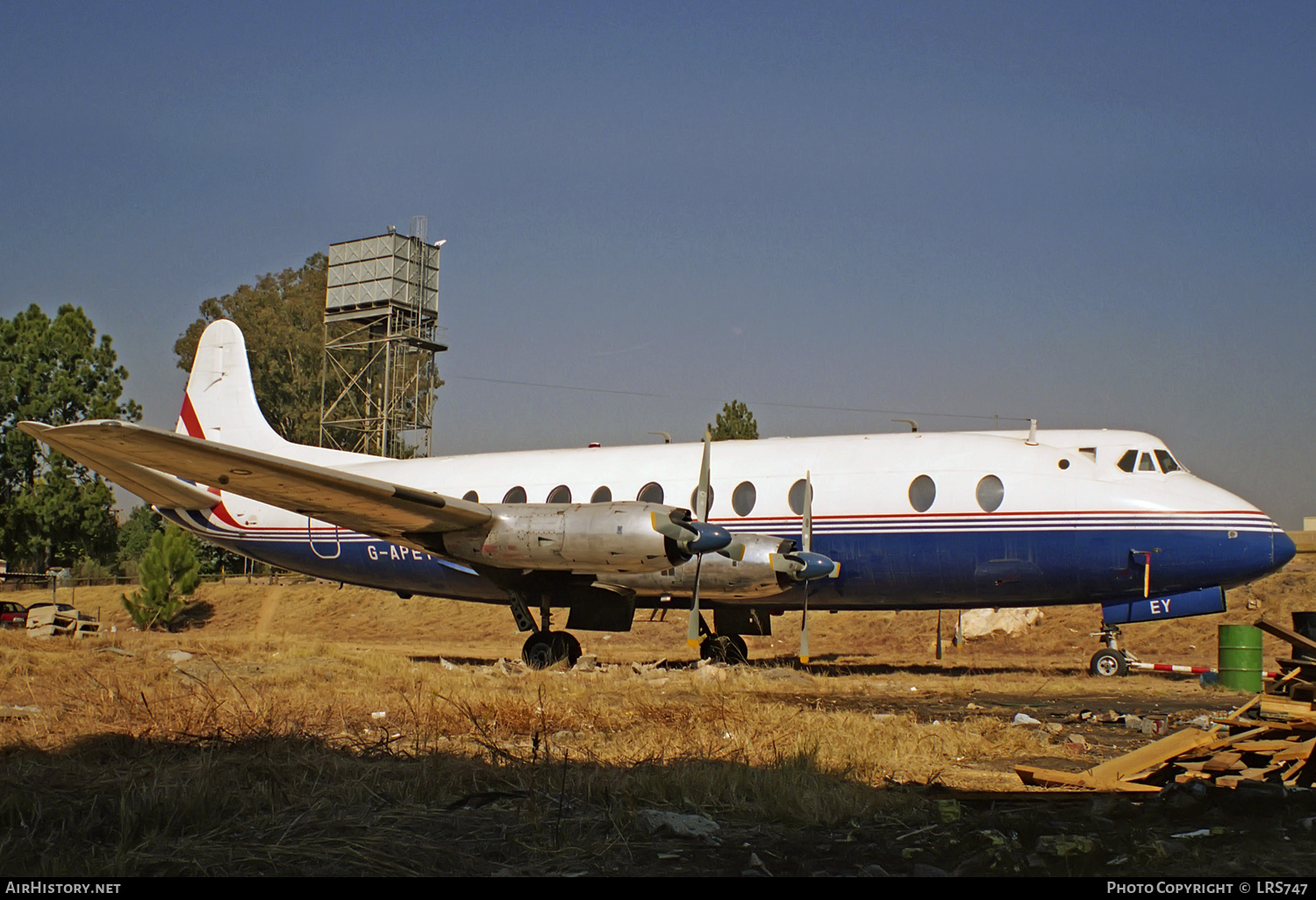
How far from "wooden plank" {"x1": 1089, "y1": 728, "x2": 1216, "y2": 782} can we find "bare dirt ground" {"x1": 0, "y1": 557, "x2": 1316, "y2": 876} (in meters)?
0.27

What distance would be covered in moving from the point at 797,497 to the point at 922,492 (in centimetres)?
197

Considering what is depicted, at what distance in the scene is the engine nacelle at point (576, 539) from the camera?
42.4 feet

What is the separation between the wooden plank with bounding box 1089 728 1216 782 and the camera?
20.2 feet

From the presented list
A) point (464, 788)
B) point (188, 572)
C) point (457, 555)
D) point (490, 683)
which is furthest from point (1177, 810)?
point (188, 572)

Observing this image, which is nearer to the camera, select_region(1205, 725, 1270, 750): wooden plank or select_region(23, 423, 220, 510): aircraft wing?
select_region(1205, 725, 1270, 750): wooden plank

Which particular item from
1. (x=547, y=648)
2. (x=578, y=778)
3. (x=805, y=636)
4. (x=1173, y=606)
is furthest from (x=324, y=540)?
(x=1173, y=606)

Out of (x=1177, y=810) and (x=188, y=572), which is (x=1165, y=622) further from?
(x=188, y=572)

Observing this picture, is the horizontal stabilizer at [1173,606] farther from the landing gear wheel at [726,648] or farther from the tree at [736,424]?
the tree at [736,424]

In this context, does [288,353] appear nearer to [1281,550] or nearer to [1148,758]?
[1281,550]

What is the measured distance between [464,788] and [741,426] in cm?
4137

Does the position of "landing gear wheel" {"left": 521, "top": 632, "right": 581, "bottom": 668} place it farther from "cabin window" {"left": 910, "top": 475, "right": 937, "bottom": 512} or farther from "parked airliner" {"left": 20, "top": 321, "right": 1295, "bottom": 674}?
"cabin window" {"left": 910, "top": 475, "right": 937, "bottom": 512}

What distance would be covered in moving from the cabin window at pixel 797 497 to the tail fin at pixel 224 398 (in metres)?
11.8

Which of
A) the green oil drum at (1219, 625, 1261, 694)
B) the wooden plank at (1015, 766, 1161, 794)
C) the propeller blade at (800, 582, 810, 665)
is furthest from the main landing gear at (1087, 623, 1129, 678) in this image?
the wooden plank at (1015, 766, 1161, 794)

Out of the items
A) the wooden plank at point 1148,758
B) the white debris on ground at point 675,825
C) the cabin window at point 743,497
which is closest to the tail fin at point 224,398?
the cabin window at point 743,497
